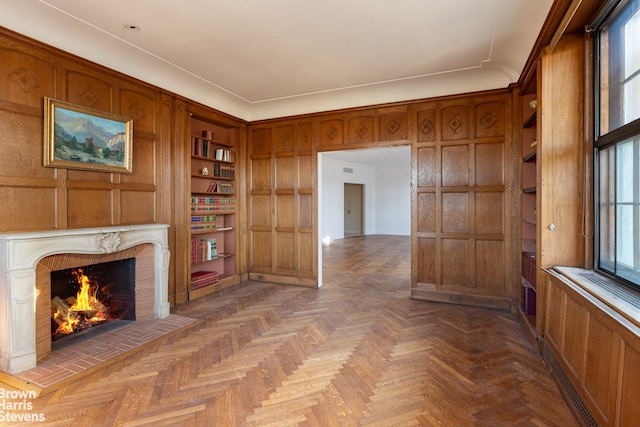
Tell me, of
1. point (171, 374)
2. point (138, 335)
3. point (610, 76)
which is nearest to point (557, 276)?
point (610, 76)

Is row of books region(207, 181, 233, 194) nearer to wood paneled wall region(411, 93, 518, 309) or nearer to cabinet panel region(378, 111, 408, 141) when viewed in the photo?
cabinet panel region(378, 111, 408, 141)

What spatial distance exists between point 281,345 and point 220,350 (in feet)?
1.84

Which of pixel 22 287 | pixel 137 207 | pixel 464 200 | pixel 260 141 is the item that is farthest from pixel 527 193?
pixel 22 287

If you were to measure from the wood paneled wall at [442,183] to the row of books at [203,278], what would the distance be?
A: 3.83ft

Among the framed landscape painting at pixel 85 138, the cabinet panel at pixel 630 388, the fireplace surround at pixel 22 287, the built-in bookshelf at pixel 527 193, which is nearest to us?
the cabinet panel at pixel 630 388

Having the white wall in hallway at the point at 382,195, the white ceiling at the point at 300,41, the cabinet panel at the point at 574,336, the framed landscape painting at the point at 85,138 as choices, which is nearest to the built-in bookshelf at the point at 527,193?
the white ceiling at the point at 300,41

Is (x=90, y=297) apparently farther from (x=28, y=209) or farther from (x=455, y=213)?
(x=455, y=213)

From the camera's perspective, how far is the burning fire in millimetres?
3154

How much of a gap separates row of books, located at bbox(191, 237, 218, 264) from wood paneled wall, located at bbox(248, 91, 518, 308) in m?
1.23

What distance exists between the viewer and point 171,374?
254cm

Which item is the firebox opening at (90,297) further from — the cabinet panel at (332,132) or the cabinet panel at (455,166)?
the cabinet panel at (455,166)

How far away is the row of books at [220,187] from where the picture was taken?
516 cm

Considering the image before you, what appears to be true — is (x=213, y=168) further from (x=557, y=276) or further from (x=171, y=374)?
(x=557, y=276)

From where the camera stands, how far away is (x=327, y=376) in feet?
8.23
